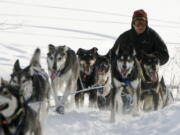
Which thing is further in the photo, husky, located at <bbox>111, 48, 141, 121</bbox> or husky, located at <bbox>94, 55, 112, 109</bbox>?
husky, located at <bbox>94, 55, 112, 109</bbox>

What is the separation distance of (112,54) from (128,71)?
438mm

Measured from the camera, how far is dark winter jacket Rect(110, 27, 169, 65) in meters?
5.54

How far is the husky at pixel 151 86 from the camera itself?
18.0 feet

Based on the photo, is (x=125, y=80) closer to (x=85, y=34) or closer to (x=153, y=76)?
(x=153, y=76)

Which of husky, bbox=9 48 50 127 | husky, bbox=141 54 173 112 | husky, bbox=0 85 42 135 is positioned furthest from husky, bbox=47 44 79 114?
husky, bbox=0 85 42 135

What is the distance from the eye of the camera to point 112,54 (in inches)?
224

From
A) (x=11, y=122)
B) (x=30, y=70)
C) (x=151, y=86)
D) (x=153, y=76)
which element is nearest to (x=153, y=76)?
(x=153, y=76)

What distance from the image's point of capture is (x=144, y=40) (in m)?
5.59

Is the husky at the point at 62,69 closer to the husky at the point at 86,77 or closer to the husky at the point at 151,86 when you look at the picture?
the husky at the point at 86,77

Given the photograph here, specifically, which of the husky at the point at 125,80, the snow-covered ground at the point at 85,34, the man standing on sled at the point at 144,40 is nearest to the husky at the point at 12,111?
the snow-covered ground at the point at 85,34

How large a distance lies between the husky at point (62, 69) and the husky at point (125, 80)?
2.15ft

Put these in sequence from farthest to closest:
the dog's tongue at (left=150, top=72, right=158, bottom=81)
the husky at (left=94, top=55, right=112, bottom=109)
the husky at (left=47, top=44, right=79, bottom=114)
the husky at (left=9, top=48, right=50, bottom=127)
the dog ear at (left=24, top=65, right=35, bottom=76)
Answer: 1. the husky at (left=94, top=55, right=112, bottom=109)
2. the husky at (left=47, top=44, right=79, bottom=114)
3. the dog's tongue at (left=150, top=72, right=158, bottom=81)
4. the dog ear at (left=24, top=65, right=35, bottom=76)
5. the husky at (left=9, top=48, right=50, bottom=127)

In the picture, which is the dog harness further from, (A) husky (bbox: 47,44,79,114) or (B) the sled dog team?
(A) husky (bbox: 47,44,79,114)

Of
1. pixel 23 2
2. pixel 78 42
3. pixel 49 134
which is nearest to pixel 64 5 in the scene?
pixel 23 2
